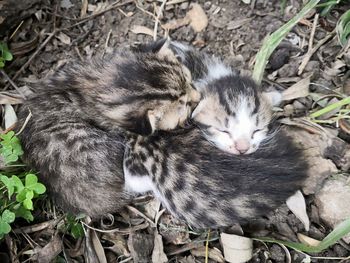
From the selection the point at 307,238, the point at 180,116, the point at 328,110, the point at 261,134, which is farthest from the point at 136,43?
the point at 307,238

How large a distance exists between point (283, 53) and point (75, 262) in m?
2.03

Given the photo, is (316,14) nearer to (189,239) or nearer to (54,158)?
(189,239)

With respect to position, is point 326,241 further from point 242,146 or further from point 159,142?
point 159,142

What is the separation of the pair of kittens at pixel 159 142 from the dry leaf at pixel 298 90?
0.72 feet

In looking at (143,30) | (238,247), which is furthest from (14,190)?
(143,30)

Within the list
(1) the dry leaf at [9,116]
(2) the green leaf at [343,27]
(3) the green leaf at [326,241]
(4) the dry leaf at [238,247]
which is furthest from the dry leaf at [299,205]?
(1) the dry leaf at [9,116]

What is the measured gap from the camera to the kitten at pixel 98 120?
3.05 metres

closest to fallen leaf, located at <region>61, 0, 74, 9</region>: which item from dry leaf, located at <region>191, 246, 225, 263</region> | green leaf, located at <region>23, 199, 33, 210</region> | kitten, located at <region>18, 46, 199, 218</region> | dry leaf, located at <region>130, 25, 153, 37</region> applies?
dry leaf, located at <region>130, 25, 153, 37</region>

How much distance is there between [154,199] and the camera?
133 inches

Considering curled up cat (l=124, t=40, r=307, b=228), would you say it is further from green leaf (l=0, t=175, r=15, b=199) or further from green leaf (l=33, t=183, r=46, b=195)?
green leaf (l=0, t=175, r=15, b=199)

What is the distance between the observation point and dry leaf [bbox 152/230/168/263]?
3.13 metres

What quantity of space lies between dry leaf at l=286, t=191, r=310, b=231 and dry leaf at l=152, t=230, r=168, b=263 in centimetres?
83

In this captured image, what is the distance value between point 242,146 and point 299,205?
503 mm

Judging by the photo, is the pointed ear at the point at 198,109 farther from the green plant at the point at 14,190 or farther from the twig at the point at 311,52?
the green plant at the point at 14,190
